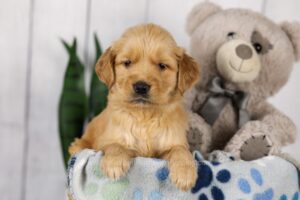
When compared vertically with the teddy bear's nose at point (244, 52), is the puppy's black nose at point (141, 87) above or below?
below

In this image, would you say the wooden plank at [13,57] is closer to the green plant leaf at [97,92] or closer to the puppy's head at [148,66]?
the green plant leaf at [97,92]

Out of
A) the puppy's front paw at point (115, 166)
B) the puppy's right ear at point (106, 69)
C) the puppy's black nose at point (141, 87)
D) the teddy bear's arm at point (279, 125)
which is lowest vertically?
the puppy's front paw at point (115, 166)

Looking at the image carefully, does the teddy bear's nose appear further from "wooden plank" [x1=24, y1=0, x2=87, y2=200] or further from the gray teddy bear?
"wooden plank" [x1=24, y1=0, x2=87, y2=200]

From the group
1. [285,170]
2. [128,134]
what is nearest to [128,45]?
[128,134]

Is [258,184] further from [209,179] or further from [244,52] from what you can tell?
[244,52]

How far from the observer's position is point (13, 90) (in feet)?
6.13

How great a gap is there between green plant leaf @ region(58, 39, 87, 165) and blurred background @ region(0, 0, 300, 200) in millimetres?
169

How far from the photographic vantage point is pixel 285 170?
45.1 inches

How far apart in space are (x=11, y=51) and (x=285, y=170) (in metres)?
1.21

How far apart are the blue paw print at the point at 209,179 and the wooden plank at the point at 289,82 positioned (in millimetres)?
990

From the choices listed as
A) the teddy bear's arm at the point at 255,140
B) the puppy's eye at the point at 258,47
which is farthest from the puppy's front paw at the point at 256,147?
the puppy's eye at the point at 258,47

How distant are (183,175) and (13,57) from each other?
1096mm

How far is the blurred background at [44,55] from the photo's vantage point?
1839 millimetres

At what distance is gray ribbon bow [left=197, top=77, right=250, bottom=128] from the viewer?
1.46 meters
